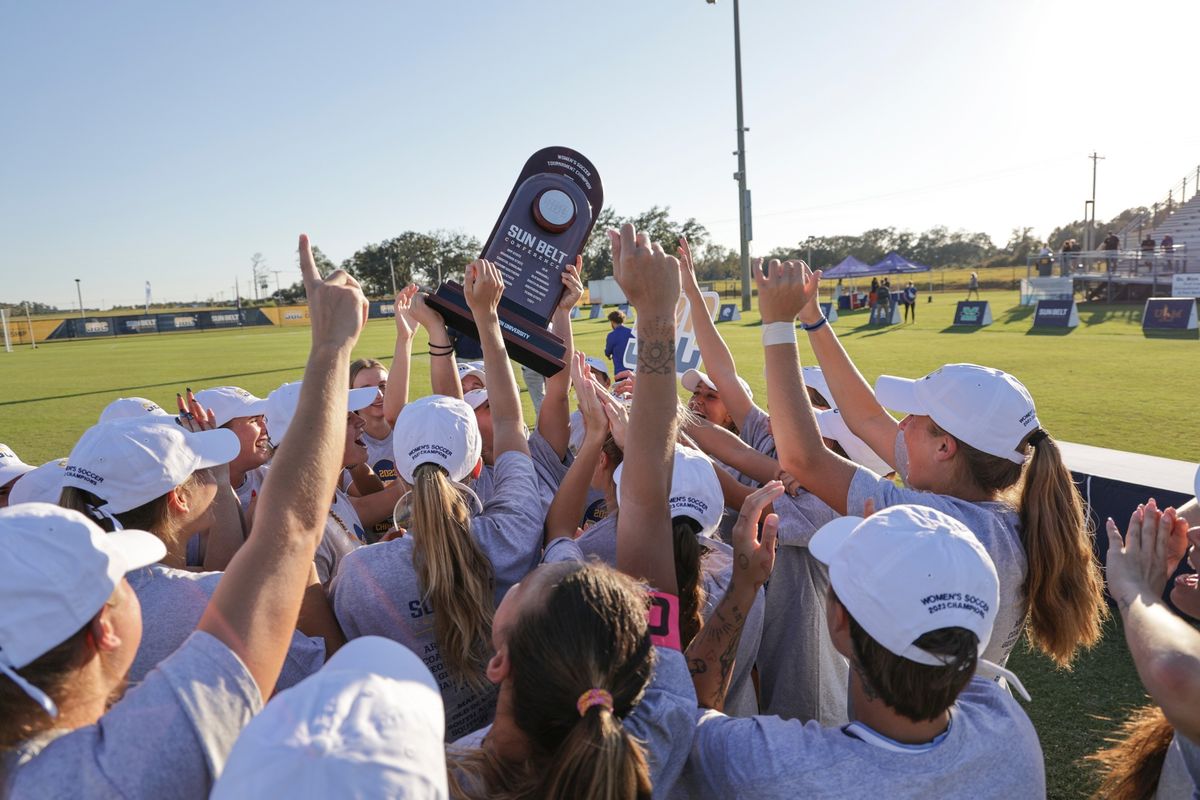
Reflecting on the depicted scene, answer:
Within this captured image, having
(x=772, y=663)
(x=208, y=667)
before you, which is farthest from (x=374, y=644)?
(x=772, y=663)

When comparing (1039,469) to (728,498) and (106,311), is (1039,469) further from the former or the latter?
(106,311)

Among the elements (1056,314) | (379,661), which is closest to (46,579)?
(379,661)

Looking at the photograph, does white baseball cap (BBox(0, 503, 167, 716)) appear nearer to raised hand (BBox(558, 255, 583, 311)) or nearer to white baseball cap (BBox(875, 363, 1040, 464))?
white baseball cap (BBox(875, 363, 1040, 464))

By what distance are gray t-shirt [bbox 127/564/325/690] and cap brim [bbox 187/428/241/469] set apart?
42 cm

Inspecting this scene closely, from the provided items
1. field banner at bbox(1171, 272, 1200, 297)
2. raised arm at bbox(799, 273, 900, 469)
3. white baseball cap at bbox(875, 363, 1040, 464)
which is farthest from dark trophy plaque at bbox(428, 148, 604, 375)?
field banner at bbox(1171, 272, 1200, 297)

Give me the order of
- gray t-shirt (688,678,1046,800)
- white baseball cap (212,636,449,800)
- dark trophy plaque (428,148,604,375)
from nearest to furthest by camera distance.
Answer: white baseball cap (212,636,449,800)
gray t-shirt (688,678,1046,800)
dark trophy plaque (428,148,604,375)

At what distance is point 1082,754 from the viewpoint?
128 inches

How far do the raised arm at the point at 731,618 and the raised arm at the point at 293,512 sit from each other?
109 cm

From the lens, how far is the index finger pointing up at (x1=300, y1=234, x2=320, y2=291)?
187cm

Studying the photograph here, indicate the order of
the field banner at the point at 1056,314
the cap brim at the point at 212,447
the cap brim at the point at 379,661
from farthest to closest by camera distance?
1. the field banner at the point at 1056,314
2. the cap brim at the point at 212,447
3. the cap brim at the point at 379,661

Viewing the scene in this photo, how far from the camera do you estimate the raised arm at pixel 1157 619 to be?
1.61m

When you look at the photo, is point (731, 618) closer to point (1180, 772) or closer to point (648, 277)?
point (648, 277)

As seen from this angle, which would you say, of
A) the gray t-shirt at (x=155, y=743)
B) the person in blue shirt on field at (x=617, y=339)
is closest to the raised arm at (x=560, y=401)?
the gray t-shirt at (x=155, y=743)

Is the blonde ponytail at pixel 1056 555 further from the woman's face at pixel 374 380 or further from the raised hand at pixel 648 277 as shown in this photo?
the woman's face at pixel 374 380
